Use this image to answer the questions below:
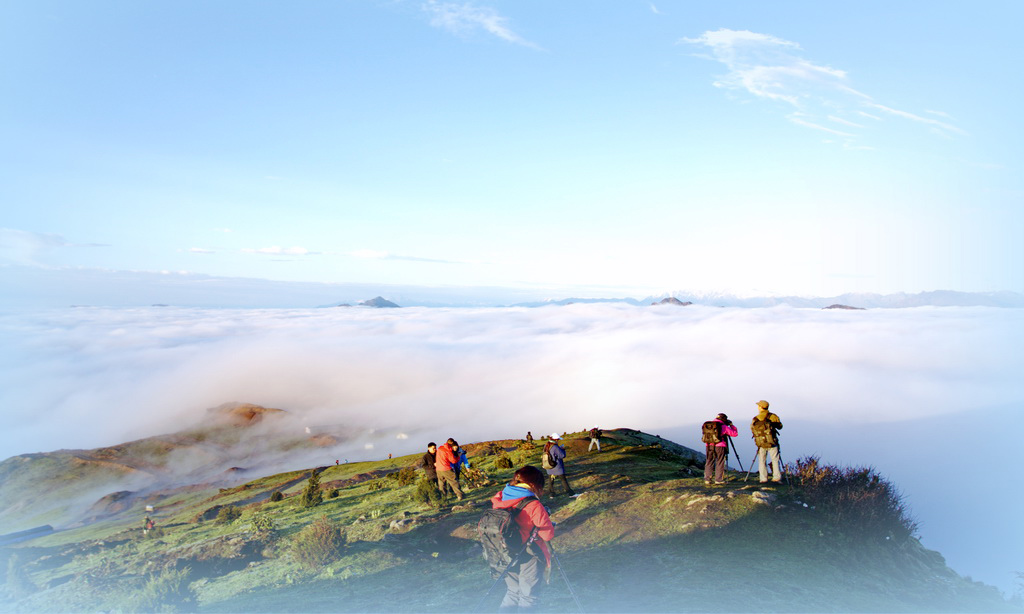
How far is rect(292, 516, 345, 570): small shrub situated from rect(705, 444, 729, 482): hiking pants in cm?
1150

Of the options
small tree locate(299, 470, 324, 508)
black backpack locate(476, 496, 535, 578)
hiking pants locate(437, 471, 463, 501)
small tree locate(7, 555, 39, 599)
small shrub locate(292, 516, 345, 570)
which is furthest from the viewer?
small tree locate(299, 470, 324, 508)

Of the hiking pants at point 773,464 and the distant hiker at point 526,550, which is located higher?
the distant hiker at point 526,550

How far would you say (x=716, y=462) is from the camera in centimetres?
1631

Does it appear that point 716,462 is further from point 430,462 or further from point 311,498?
point 311,498

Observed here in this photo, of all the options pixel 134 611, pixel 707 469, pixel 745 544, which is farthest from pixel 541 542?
pixel 134 611

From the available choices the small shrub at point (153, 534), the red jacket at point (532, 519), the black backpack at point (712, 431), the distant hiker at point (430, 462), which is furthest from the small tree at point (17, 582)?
the black backpack at point (712, 431)

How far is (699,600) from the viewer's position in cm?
1057

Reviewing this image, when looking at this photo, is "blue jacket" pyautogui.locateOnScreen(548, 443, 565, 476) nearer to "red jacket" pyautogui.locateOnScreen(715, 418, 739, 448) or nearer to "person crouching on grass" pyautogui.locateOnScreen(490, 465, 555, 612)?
"red jacket" pyautogui.locateOnScreen(715, 418, 739, 448)

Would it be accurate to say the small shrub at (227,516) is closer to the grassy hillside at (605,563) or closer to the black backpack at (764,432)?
the grassy hillside at (605,563)

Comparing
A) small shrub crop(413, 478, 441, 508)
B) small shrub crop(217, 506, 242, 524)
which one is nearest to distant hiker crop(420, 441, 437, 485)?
small shrub crop(413, 478, 441, 508)

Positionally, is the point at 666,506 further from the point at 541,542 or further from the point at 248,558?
the point at 248,558

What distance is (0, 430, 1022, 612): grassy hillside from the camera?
11.3 metres

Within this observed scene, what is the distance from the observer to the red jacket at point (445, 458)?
55.8ft

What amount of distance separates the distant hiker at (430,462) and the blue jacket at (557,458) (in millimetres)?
3961
